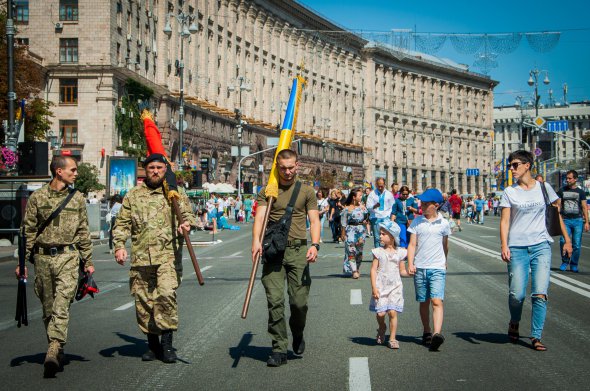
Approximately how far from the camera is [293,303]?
826 cm

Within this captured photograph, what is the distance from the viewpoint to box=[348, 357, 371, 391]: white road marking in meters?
7.07

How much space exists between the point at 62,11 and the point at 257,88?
112 feet

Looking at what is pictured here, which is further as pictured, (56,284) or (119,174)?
(119,174)

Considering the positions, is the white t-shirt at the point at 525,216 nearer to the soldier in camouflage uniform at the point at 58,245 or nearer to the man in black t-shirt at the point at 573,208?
the soldier in camouflage uniform at the point at 58,245

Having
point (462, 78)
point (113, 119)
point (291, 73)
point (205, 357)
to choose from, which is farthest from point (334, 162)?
point (205, 357)

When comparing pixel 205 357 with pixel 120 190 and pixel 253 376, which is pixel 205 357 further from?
pixel 120 190

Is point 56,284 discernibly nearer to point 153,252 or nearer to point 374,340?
point 153,252

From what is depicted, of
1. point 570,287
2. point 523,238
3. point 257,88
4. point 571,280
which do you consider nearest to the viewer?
point 523,238

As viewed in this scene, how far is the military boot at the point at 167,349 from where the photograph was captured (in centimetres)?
826

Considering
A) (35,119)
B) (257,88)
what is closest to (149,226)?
(35,119)

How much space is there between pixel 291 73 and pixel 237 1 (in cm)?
1690

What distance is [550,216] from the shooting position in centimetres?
948

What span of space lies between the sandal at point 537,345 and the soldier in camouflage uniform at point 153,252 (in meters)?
3.36

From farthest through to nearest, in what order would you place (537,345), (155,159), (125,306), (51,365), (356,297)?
(356,297) < (125,306) < (537,345) < (155,159) < (51,365)
